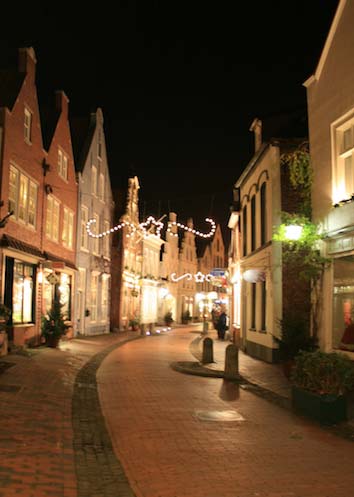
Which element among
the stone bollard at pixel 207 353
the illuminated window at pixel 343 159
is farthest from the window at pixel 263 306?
the illuminated window at pixel 343 159

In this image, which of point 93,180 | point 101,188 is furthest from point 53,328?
point 101,188

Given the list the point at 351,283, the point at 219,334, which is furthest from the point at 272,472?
the point at 219,334

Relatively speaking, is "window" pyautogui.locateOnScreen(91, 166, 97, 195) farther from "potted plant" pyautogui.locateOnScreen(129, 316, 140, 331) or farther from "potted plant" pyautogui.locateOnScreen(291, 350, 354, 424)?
"potted plant" pyautogui.locateOnScreen(291, 350, 354, 424)

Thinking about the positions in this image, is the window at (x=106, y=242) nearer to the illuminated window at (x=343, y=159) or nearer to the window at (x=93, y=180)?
the window at (x=93, y=180)

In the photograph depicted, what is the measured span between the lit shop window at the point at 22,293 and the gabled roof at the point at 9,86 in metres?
5.38

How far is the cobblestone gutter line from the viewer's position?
5.93 m

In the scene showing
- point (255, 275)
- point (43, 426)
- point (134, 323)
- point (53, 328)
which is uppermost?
point (255, 275)

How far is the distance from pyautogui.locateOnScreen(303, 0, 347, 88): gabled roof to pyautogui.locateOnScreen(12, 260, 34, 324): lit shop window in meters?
10.8

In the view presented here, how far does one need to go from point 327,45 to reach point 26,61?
11685mm

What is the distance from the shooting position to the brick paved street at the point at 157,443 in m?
5.93

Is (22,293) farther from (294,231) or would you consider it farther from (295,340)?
(294,231)

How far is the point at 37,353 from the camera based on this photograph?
1830 centimetres

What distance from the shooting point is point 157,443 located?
7.78 metres

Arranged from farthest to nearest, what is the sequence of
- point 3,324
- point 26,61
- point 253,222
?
point 253,222 → point 26,61 → point 3,324
